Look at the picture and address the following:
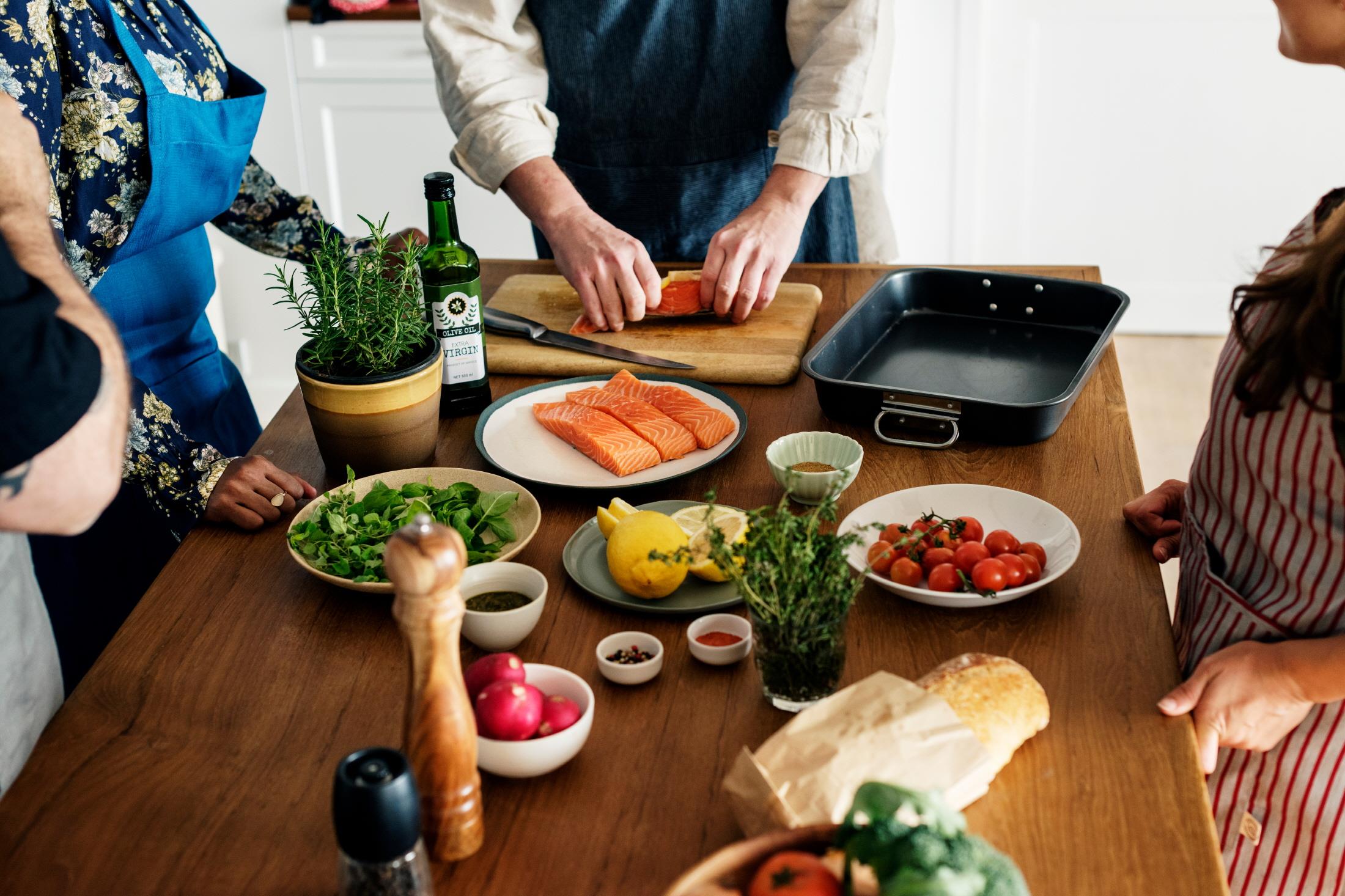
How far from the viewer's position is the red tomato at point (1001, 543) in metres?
1.17

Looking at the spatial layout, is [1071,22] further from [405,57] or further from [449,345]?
[449,345]

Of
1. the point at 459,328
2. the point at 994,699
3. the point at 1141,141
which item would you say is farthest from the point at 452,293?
the point at 1141,141

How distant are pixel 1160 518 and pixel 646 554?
1.84 ft

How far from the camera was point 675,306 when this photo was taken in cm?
181

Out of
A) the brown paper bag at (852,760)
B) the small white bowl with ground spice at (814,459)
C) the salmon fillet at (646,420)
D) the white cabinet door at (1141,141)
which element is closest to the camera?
the brown paper bag at (852,760)

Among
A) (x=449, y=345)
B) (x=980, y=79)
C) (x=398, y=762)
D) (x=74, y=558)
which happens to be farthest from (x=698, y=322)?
(x=980, y=79)

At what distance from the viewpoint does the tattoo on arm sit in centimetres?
76

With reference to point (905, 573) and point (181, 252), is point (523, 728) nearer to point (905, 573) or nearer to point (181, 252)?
point (905, 573)

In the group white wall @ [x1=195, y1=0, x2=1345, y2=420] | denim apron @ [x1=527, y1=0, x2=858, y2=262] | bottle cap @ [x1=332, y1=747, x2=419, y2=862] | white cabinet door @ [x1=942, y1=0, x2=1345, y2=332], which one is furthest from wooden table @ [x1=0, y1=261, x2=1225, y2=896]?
white cabinet door @ [x1=942, y1=0, x2=1345, y2=332]

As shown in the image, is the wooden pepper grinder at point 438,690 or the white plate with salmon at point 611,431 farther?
the white plate with salmon at point 611,431

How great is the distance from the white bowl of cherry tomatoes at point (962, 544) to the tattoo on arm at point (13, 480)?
66 centimetres

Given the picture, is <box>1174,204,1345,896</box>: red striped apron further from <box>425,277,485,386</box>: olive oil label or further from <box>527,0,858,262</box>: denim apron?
<box>527,0,858,262</box>: denim apron

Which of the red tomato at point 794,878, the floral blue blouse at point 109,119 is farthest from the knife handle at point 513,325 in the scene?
the red tomato at point 794,878

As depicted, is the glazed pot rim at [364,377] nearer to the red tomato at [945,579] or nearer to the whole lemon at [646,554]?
the whole lemon at [646,554]
